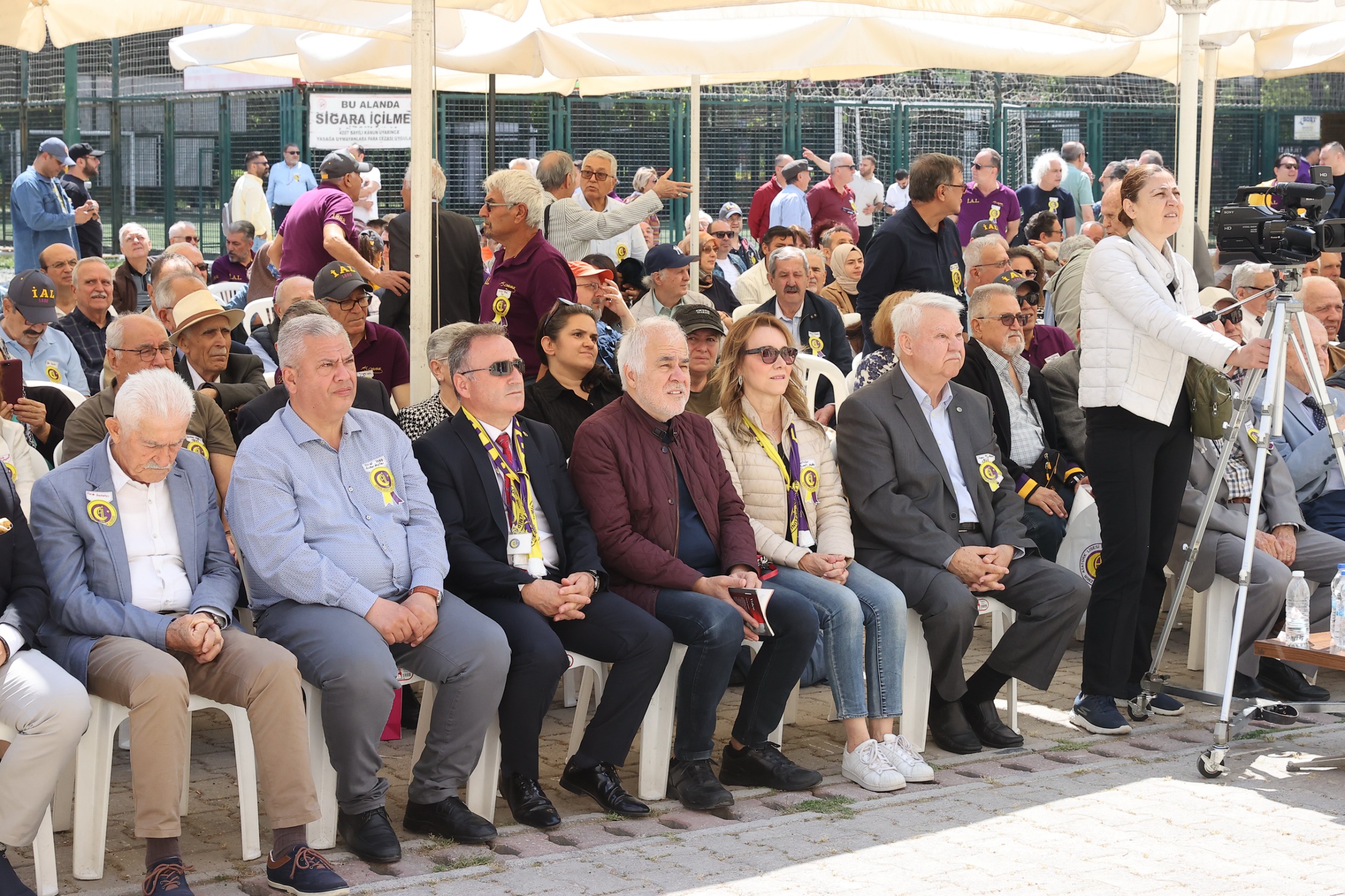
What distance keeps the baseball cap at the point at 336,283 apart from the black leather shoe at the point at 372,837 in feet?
8.28

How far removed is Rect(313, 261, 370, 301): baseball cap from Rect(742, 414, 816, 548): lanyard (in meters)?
1.82

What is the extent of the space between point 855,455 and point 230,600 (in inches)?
88.3

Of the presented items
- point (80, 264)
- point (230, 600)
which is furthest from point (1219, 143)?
point (230, 600)

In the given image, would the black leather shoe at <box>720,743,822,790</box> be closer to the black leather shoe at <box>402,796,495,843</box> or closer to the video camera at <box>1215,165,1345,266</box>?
the black leather shoe at <box>402,796,495,843</box>

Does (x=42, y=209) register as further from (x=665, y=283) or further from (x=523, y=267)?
(x=523, y=267)

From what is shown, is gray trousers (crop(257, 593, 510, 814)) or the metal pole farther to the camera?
the metal pole

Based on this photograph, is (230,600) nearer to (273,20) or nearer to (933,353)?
(933,353)

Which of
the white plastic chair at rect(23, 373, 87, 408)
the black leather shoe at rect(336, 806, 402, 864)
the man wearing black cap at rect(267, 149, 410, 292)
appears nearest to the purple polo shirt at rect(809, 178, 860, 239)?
the man wearing black cap at rect(267, 149, 410, 292)

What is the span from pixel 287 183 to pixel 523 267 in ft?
33.8

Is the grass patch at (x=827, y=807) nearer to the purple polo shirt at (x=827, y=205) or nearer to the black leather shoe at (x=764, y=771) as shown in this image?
the black leather shoe at (x=764, y=771)

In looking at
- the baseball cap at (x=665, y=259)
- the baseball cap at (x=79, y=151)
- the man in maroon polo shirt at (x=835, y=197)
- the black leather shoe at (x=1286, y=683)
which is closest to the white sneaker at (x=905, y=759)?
the black leather shoe at (x=1286, y=683)

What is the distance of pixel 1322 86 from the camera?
24922mm

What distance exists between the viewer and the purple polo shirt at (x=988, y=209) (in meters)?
13.1

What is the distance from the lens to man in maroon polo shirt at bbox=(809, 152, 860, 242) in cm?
1470
